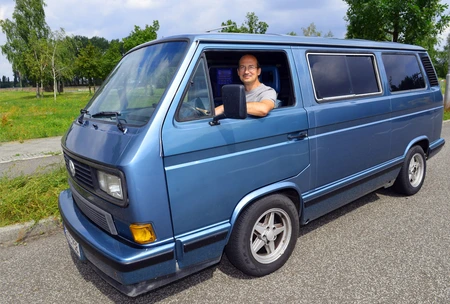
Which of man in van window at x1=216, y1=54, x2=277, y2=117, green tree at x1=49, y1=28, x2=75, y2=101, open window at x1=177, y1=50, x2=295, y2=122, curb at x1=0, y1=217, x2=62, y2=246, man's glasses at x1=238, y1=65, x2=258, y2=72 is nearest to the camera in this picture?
open window at x1=177, y1=50, x2=295, y2=122

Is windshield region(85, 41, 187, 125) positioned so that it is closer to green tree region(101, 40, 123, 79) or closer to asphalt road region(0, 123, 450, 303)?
asphalt road region(0, 123, 450, 303)

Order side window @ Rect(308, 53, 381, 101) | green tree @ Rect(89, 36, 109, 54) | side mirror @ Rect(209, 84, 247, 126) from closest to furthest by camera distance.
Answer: side mirror @ Rect(209, 84, 247, 126) → side window @ Rect(308, 53, 381, 101) → green tree @ Rect(89, 36, 109, 54)

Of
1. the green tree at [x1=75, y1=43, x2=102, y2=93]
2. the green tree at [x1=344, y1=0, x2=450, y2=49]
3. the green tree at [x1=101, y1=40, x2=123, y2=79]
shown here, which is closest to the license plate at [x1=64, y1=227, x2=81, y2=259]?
the green tree at [x1=344, y1=0, x2=450, y2=49]

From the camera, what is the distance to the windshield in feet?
8.20

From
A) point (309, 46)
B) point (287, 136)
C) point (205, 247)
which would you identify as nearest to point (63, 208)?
point (205, 247)

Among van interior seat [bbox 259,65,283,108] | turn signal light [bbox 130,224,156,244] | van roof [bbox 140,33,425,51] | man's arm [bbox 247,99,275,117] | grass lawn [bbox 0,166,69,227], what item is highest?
van roof [bbox 140,33,425,51]

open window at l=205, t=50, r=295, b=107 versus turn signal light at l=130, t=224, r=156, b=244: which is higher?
open window at l=205, t=50, r=295, b=107

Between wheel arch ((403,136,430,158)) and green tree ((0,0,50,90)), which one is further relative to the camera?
green tree ((0,0,50,90))

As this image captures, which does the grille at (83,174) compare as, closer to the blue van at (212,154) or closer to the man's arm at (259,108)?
the blue van at (212,154)

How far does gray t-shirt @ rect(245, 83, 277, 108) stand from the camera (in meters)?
2.93

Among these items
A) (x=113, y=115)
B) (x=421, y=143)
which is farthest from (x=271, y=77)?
(x=421, y=143)

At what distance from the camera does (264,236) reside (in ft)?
9.61

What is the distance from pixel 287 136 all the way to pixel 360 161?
48.8 inches

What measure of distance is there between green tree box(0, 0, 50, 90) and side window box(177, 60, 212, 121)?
46.7 m
